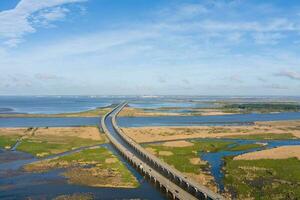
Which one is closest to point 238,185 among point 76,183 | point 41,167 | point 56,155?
point 76,183

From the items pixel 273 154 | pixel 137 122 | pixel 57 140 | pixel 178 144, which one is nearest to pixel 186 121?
pixel 137 122

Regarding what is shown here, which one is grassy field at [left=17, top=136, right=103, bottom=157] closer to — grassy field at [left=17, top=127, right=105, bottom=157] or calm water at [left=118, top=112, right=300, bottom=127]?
grassy field at [left=17, top=127, right=105, bottom=157]

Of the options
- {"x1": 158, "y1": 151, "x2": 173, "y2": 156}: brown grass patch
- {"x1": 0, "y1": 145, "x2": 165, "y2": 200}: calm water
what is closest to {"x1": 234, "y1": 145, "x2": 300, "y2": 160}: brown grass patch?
{"x1": 158, "y1": 151, "x2": 173, "y2": 156}: brown grass patch

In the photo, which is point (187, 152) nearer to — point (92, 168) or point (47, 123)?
point (92, 168)

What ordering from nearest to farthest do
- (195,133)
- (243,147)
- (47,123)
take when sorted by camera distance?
(243,147), (195,133), (47,123)

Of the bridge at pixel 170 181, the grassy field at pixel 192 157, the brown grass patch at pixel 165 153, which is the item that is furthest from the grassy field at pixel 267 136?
the bridge at pixel 170 181

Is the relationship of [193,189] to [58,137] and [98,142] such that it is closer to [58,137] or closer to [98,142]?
[98,142]
